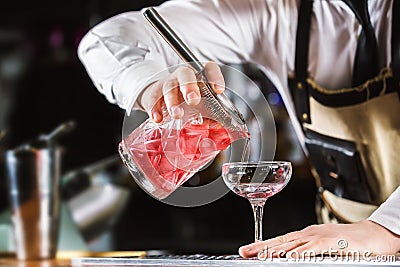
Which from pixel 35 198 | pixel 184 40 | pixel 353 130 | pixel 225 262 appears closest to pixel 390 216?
pixel 225 262

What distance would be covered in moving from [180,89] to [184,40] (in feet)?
1.58

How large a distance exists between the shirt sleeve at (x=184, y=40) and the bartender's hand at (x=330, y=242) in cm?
37

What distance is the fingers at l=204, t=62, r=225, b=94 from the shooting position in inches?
41.2

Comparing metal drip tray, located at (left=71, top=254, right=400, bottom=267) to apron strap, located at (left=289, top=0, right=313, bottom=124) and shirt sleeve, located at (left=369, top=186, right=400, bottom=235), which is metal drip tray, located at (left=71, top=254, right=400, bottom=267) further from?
apron strap, located at (left=289, top=0, right=313, bottom=124)

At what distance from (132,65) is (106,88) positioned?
4.5 inches

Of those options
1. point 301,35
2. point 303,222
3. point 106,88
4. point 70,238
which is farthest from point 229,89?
point 106,88

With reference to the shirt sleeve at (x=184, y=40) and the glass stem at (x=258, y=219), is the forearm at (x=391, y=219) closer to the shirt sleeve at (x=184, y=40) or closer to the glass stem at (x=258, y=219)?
the glass stem at (x=258, y=219)

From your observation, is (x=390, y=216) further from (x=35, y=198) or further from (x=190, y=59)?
(x=35, y=198)

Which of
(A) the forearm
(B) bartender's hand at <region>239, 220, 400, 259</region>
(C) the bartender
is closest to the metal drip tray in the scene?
(B) bartender's hand at <region>239, 220, 400, 259</region>

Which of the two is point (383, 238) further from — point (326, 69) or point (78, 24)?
point (78, 24)

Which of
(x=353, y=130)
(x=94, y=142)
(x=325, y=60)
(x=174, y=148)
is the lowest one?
(x=94, y=142)

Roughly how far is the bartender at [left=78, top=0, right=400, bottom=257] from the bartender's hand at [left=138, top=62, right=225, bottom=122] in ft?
1.10

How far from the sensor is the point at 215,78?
41.5 inches

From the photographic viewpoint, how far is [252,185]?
1058mm
